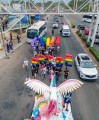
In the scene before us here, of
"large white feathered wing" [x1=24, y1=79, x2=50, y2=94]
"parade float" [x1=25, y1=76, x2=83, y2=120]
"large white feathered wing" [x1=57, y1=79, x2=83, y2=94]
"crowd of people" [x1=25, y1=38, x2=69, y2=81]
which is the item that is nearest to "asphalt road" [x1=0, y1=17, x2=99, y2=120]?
"crowd of people" [x1=25, y1=38, x2=69, y2=81]

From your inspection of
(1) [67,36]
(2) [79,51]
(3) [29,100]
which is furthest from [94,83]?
(1) [67,36]

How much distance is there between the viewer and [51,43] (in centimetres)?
2483

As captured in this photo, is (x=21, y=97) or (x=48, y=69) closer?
(x=21, y=97)

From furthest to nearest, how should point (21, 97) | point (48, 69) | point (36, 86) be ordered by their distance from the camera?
point (48, 69) < point (21, 97) < point (36, 86)

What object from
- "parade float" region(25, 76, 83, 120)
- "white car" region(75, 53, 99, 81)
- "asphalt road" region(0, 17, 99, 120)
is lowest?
"asphalt road" region(0, 17, 99, 120)

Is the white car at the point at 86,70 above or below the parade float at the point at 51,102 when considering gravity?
below

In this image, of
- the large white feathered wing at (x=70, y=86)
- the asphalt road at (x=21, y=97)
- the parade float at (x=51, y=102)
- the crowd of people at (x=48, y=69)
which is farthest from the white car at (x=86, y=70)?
the large white feathered wing at (x=70, y=86)

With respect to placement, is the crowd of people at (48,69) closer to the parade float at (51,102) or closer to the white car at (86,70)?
the white car at (86,70)

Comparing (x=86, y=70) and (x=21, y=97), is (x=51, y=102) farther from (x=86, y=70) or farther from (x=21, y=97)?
(x=86, y=70)

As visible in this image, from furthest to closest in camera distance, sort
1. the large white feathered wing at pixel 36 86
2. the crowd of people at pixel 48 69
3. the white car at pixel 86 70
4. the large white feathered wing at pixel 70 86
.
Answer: the crowd of people at pixel 48 69
the white car at pixel 86 70
the large white feathered wing at pixel 70 86
the large white feathered wing at pixel 36 86

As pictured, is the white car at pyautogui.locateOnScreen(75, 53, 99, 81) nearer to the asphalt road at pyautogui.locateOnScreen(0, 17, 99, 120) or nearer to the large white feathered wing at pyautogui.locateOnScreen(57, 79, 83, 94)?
the asphalt road at pyautogui.locateOnScreen(0, 17, 99, 120)

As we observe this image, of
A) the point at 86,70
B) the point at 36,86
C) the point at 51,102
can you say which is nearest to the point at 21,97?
the point at 36,86

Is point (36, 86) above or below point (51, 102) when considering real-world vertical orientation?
above

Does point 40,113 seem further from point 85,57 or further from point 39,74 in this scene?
point 85,57
